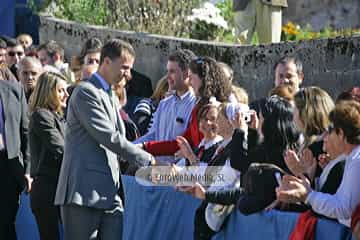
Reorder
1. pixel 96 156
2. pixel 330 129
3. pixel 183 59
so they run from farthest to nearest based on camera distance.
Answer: pixel 183 59 < pixel 96 156 < pixel 330 129

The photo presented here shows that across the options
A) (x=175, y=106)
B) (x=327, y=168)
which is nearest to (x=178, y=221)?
(x=175, y=106)

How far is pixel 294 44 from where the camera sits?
12039 mm

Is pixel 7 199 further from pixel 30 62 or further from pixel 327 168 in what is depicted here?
pixel 327 168

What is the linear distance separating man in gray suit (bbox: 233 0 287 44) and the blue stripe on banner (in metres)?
4.06

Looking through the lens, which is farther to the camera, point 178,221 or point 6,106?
point 6,106

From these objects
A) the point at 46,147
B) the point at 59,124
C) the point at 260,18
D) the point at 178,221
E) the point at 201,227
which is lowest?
the point at 178,221

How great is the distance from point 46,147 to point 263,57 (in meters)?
3.26

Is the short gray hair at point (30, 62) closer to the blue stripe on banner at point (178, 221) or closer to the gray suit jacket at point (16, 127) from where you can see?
the gray suit jacket at point (16, 127)

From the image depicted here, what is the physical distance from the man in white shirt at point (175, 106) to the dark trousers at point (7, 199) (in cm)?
124

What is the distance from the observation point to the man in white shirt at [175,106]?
1006 centimetres

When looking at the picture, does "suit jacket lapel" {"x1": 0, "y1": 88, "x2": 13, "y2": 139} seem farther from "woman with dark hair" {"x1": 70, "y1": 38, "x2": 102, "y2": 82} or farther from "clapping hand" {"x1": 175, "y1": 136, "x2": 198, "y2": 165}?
"clapping hand" {"x1": 175, "y1": 136, "x2": 198, "y2": 165}

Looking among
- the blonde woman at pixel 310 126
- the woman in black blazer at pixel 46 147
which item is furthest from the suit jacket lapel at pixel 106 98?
the woman in black blazer at pixel 46 147

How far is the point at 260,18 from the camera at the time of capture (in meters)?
13.3

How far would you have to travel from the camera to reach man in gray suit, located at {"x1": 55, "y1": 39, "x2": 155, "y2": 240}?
833 cm
